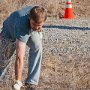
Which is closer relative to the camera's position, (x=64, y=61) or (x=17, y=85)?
(x=17, y=85)

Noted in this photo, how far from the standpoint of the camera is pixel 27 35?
6141mm

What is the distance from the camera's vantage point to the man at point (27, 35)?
589 cm

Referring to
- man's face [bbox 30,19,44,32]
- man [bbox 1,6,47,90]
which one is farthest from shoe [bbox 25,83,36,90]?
man's face [bbox 30,19,44,32]

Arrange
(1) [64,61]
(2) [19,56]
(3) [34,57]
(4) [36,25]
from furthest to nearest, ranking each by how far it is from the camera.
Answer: (1) [64,61] → (3) [34,57] → (2) [19,56] → (4) [36,25]

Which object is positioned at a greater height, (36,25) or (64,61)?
(36,25)

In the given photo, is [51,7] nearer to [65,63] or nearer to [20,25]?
[65,63]

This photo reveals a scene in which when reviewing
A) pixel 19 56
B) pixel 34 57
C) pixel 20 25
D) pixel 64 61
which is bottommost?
pixel 64 61

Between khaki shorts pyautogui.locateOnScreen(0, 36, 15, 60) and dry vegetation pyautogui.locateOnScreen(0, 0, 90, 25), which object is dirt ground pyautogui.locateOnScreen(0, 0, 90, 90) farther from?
dry vegetation pyautogui.locateOnScreen(0, 0, 90, 25)

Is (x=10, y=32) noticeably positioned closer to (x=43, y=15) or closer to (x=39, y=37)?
A: (x=39, y=37)

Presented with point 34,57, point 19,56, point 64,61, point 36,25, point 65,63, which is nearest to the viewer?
point 36,25

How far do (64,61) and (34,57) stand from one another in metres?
1.46

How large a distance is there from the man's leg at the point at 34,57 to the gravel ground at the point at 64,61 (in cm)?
19

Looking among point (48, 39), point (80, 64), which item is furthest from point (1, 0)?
point (80, 64)

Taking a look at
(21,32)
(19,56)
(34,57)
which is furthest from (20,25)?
(34,57)
